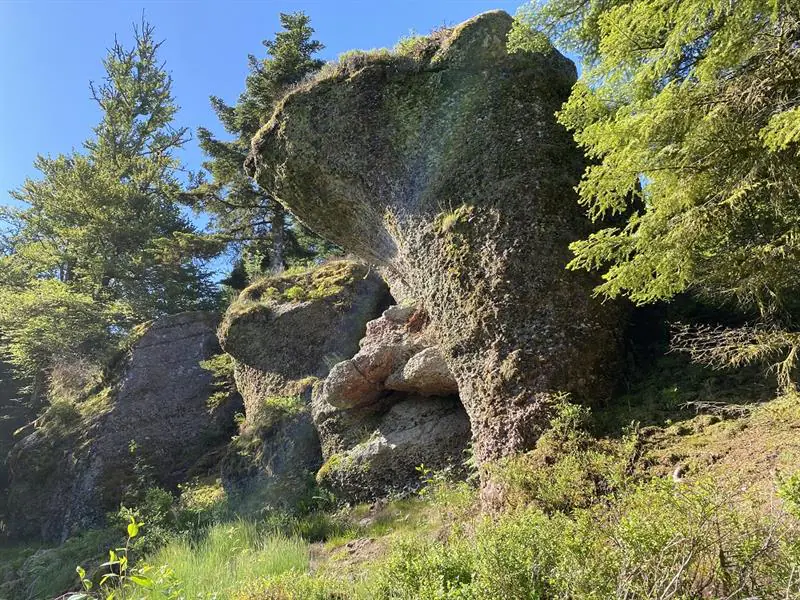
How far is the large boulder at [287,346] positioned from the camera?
1155cm

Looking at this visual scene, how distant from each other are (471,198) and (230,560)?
619 cm

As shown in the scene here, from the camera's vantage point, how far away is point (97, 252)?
20.3 metres

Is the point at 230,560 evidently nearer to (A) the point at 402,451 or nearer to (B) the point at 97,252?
(A) the point at 402,451

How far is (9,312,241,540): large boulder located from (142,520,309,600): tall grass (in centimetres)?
705

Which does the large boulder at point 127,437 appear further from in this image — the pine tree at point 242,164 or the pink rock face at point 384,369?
the pink rock face at point 384,369

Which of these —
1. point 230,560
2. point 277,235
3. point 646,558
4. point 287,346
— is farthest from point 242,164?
point 646,558

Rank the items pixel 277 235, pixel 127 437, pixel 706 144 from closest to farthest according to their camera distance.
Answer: pixel 706 144 < pixel 127 437 < pixel 277 235

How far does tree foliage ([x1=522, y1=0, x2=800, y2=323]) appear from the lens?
14.0ft

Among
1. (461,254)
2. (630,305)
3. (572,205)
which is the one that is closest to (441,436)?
(461,254)

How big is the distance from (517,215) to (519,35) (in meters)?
2.48

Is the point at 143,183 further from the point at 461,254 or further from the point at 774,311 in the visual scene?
the point at 774,311

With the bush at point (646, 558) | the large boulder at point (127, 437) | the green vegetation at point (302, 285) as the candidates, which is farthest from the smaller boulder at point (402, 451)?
the large boulder at point (127, 437)

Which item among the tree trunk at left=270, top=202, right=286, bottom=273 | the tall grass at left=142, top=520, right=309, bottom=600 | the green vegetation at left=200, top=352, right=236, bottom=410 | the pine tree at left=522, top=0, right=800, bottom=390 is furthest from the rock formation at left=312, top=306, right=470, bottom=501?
the tree trunk at left=270, top=202, right=286, bottom=273

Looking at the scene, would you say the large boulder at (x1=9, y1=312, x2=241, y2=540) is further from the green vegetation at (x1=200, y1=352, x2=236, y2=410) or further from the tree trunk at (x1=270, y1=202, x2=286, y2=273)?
the tree trunk at (x1=270, y1=202, x2=286, y2=273)
